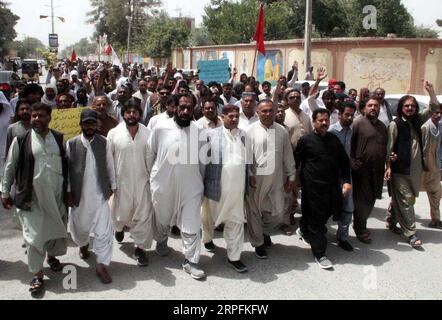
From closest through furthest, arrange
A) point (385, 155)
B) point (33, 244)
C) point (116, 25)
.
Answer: point (33, 244) → point (385, 155) → point (116, 25)

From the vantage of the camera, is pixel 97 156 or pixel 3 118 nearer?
pixel 97 156

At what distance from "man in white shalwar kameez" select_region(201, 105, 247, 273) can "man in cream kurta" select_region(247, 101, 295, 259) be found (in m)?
0.25

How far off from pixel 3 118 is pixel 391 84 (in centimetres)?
1492

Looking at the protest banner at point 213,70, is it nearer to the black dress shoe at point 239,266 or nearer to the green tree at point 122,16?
the black dress shoe at point 239,266

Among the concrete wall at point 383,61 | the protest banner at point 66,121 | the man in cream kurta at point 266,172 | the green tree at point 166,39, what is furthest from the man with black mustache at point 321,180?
the green tree at point 166,39

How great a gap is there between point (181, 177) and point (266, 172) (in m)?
0.93

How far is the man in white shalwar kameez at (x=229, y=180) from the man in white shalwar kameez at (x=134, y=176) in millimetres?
626

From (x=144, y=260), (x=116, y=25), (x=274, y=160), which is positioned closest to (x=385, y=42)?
(x=274, y=160)

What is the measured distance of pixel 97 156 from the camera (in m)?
4.16

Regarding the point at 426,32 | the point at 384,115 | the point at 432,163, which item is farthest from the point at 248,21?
the point at 432,163

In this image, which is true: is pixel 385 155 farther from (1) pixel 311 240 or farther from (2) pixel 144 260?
(2) pixel 144 260

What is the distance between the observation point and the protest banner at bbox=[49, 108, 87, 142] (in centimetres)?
547

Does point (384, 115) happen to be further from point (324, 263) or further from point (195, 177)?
point (195, 177)

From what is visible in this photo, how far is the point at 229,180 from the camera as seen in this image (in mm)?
4355
